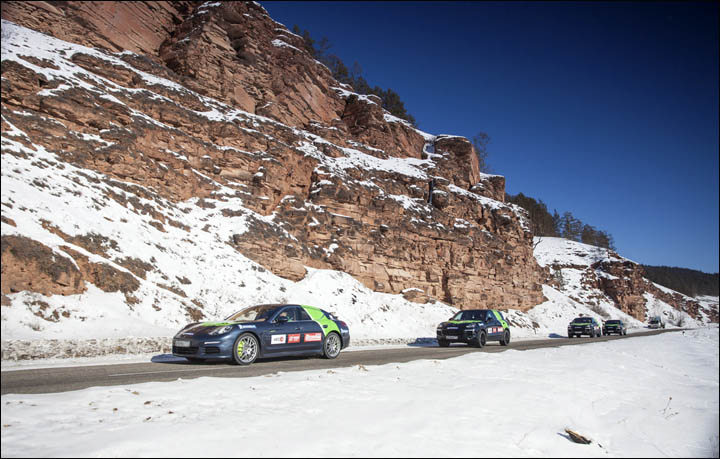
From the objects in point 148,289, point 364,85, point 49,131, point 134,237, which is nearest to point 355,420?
point 148,289

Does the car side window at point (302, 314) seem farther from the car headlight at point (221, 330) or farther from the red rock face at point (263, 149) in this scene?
the red rock face at point (263, 149)

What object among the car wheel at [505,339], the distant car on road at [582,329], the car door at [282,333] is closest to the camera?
the car door at [282,333]

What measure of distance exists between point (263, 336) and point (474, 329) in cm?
1037

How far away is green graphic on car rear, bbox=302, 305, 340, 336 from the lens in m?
11.1

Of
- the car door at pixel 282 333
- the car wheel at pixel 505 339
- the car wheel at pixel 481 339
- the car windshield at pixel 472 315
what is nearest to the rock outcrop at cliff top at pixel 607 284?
the car wheel at pixel 505 339

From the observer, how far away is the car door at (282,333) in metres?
9.61

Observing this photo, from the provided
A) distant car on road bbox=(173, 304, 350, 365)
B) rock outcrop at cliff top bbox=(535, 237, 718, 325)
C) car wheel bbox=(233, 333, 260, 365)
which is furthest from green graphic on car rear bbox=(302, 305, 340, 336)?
rock outcrop at cliff top bbox=(535, 237, 718, 325)

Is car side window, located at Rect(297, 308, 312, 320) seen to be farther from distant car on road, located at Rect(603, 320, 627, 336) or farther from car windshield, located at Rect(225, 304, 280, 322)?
distant car on road, located at Rect(603, 320, 627, 336)

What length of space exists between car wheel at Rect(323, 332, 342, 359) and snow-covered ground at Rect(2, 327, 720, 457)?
494 centimetres

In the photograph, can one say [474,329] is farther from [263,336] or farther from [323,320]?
[263,336]

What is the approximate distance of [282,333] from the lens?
9.93 meters

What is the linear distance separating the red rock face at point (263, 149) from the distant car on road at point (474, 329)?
10569mm

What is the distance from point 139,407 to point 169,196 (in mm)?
20130

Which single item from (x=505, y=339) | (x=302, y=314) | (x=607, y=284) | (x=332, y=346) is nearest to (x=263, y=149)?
(x=505, y=339)
